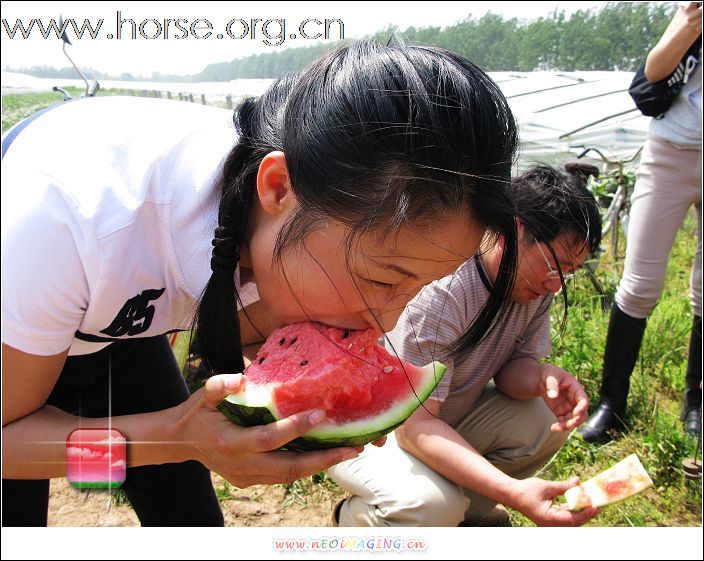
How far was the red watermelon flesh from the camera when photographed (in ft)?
4.78

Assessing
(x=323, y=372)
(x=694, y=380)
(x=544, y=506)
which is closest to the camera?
(x=323, y=372)

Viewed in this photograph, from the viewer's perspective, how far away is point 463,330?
2094mm

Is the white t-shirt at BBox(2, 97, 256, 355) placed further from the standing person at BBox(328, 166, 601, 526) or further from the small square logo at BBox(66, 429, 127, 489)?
the standing person at BBox(328, 166, 601, 526)

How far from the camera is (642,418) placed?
3242 mm

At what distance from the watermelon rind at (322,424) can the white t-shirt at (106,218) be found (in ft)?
0.86

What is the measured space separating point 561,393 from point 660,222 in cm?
107

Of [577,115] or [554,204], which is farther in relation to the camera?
[577,115]

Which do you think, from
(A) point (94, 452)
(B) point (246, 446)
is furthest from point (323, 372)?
(A) point (94, 452)

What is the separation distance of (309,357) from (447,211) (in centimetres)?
53

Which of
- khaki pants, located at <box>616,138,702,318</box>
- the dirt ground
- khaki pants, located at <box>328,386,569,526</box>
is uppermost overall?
khaki pants, located at <box>616,138,702,318</box>

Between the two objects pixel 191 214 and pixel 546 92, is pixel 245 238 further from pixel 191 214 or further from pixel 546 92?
pixel 546 92

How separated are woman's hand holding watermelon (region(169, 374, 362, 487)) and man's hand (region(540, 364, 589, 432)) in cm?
113

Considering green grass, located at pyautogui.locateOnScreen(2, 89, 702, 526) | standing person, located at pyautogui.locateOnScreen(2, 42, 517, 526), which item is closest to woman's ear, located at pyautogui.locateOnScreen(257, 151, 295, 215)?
standing person, located at pyautogui.locateOnScreen(2, 42, 517, 526)

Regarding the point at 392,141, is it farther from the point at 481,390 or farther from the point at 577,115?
the point at 577,115
